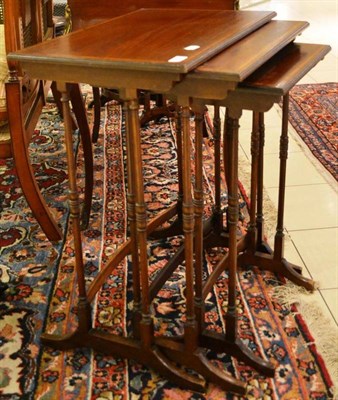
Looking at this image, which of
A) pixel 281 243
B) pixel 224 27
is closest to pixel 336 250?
pixel 281 243

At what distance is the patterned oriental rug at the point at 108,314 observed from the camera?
151 centimetres

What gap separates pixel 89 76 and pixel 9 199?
4.34 ft

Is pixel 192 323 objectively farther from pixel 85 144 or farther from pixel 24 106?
pixel 85 144

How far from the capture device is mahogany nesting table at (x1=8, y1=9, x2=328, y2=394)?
1.24m

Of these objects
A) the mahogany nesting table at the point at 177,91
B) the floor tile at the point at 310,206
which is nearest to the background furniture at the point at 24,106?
the mahogany nesting table at the point at 177,91

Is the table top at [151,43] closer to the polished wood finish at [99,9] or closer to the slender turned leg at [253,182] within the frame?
the slender turned leg at [253,182]

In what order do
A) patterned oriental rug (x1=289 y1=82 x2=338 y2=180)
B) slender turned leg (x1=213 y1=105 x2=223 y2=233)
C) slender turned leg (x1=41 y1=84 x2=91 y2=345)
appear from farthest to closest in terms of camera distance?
1. patterned oriental rug (x1=289 y1=82 x2=338 y2=180)
2. slender turned leg (x1=213 y1=105 x2=223 y2=233)
3. slender turned leg (x1=41 y1=84 x2=91 y2=345)

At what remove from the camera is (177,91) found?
125cm

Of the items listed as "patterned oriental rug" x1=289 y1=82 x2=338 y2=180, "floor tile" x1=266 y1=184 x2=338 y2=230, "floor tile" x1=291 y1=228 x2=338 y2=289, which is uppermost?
"patterned oriental rug" x1=289 y1=82 x2=338 y2=180

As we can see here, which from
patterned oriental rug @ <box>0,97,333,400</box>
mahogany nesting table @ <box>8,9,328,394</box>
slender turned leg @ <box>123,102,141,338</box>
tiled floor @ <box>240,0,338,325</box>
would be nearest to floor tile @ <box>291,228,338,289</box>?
tiled floor @ <box>240,0,338,325</box>

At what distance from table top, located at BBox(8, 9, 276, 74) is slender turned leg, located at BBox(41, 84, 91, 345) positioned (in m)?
0.10

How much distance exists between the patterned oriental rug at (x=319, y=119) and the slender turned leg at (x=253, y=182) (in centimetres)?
86

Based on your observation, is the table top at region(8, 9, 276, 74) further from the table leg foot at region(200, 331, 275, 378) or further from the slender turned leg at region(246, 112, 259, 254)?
the table leg foot at region(200, 331, 275, 378)

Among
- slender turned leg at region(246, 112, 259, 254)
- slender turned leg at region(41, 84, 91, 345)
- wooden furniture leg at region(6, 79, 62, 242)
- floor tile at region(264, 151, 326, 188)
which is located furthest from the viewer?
floor tile at region(264, 151, 326, 188)
